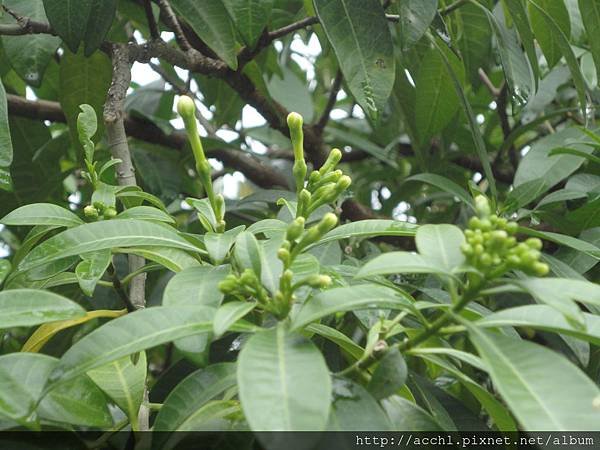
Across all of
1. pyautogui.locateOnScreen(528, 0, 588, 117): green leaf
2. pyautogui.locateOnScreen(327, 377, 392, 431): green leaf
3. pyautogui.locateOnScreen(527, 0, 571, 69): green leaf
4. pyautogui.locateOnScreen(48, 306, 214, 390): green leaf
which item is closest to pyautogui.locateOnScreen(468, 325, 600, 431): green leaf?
pyautogui.locateOnScreen(327, 377, 392, 431): green leaf

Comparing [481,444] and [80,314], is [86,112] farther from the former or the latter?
[481,444]

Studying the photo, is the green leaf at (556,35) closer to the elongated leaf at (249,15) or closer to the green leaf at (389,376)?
the elongated leaf at (249,15)

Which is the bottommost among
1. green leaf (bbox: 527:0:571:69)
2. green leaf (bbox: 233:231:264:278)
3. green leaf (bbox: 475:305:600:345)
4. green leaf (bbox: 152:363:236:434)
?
green leaf (bbox: 152:363:236:434)

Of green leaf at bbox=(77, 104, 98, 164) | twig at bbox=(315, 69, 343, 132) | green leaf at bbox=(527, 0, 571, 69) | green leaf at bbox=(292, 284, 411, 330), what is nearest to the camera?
green leaf at bbox=(292, 284, 411, 330)

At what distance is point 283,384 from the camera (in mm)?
581

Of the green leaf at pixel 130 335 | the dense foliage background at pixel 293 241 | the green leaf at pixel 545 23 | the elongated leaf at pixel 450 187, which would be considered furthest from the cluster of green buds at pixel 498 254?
the green leaf at pixel 545 23

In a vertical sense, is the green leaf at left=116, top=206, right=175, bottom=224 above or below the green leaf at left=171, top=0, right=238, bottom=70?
below

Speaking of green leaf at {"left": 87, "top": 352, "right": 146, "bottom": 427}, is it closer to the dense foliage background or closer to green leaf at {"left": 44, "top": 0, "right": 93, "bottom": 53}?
the dense foliage background

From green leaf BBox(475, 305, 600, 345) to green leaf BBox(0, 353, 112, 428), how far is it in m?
0.39

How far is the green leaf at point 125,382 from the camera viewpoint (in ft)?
2.58

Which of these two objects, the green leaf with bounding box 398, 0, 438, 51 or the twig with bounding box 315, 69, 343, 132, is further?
the twig with bounding box 315, 69, 343, 132

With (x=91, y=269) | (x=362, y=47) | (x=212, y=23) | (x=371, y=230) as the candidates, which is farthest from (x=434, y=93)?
(x=91, y=269)

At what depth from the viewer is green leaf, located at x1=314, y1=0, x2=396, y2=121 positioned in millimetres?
1035

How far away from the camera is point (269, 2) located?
1042 millimetres
